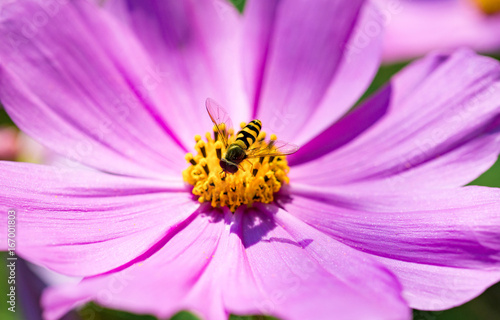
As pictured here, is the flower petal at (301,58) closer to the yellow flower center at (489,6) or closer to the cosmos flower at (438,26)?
the cosmos flower at (438,26)

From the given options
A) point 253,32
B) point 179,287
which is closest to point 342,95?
point 253,32

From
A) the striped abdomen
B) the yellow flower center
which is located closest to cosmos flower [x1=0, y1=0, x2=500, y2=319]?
the striped abdomen

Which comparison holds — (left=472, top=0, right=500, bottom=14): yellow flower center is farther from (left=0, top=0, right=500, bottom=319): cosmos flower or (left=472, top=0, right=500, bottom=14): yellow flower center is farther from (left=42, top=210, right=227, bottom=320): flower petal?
(left=42, top=210, right=227, bottom=320): flower petal

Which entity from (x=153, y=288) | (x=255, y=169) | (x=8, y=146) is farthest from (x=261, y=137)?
(x=8, y=146)

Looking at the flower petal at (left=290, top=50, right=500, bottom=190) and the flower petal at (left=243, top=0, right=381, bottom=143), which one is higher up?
the flower petal at (left=243, top=0, right=381, bottom=143)

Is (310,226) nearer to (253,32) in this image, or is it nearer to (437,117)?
(437,117)

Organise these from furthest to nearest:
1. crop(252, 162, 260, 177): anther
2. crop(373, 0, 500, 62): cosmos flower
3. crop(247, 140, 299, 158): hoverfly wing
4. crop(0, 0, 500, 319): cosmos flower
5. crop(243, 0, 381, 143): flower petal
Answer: crop(373, 0, 500, 62): cosmos flower < crop(243, 0, 381, 143): flower petal < crop(252, 162, 260, 177): anther < crop(247, 140, 299, 158): hoverfly wing < crop(0, 0, 500, 319): cosmos flower

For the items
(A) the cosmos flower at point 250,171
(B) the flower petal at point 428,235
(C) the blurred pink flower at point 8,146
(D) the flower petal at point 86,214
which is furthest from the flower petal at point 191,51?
(C) the blurred pink flower at point 8,146
